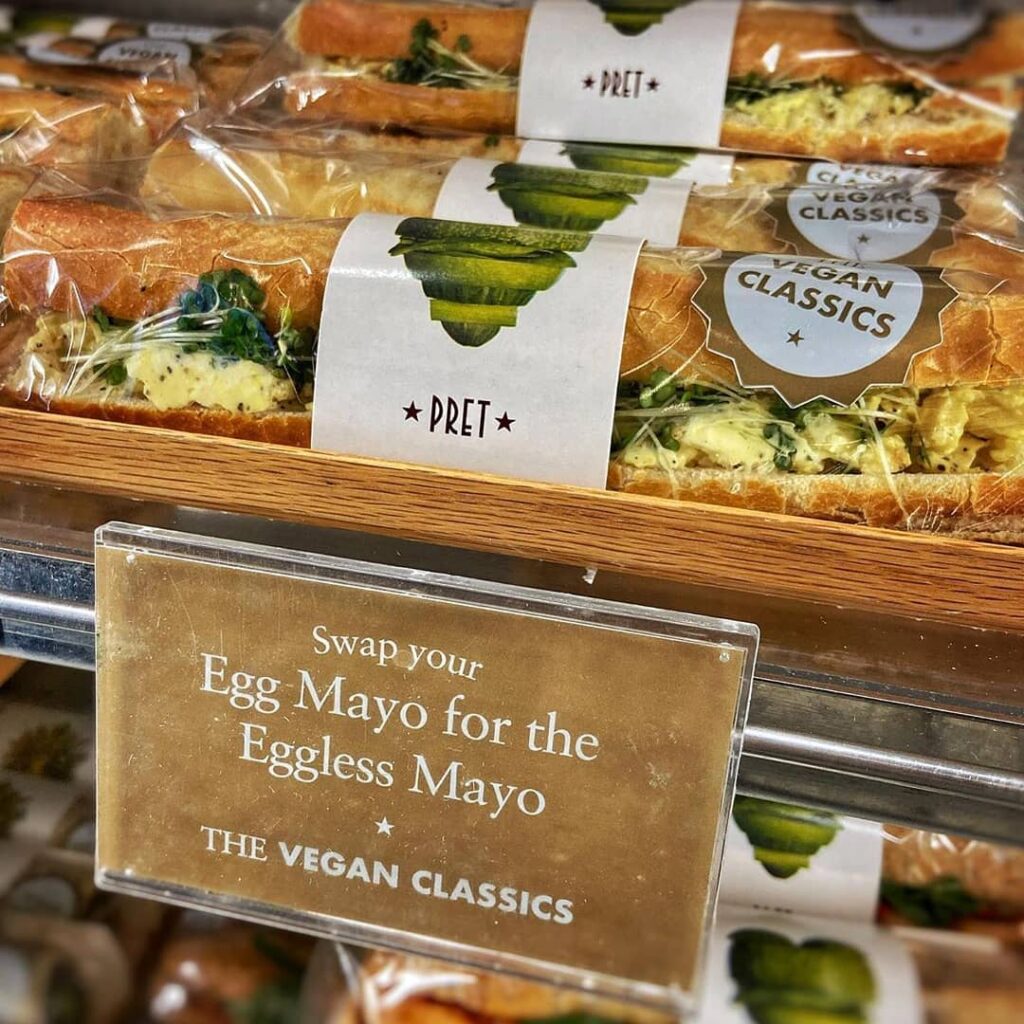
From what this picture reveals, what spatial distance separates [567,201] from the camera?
1129 mm

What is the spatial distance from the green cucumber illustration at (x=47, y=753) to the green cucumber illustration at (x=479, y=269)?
53 centimetres

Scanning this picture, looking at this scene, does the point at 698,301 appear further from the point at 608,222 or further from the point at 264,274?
the point at 264,274

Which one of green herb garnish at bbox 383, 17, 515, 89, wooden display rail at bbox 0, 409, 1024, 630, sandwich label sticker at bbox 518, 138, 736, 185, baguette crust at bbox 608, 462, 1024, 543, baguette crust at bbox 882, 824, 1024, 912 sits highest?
green herb garnish at bbox 383, 17, 515, 89

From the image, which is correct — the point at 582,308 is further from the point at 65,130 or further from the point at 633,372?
the point at 65,130

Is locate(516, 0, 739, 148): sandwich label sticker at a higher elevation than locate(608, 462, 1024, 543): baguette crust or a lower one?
higher

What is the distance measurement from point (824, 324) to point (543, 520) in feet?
0.91

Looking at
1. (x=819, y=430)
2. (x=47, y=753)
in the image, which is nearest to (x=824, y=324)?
(x=819, y=430)

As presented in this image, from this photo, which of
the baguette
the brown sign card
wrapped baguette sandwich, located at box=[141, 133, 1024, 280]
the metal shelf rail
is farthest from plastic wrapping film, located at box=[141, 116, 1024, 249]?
the brown sign card

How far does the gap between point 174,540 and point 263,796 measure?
0.72 ft

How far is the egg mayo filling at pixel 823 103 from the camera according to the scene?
1.32 metres

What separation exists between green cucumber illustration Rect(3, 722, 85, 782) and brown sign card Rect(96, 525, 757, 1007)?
0.51 feet

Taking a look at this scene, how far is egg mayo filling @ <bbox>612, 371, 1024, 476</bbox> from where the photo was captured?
2.97 ft

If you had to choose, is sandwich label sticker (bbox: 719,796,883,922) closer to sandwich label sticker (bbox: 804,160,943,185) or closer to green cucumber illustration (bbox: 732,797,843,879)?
green cucumber illustration (bbox: 732,797,843,879)

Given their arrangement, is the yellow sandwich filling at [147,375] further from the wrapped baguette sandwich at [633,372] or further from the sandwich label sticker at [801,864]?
the sandwich label sticker at [801,864]
